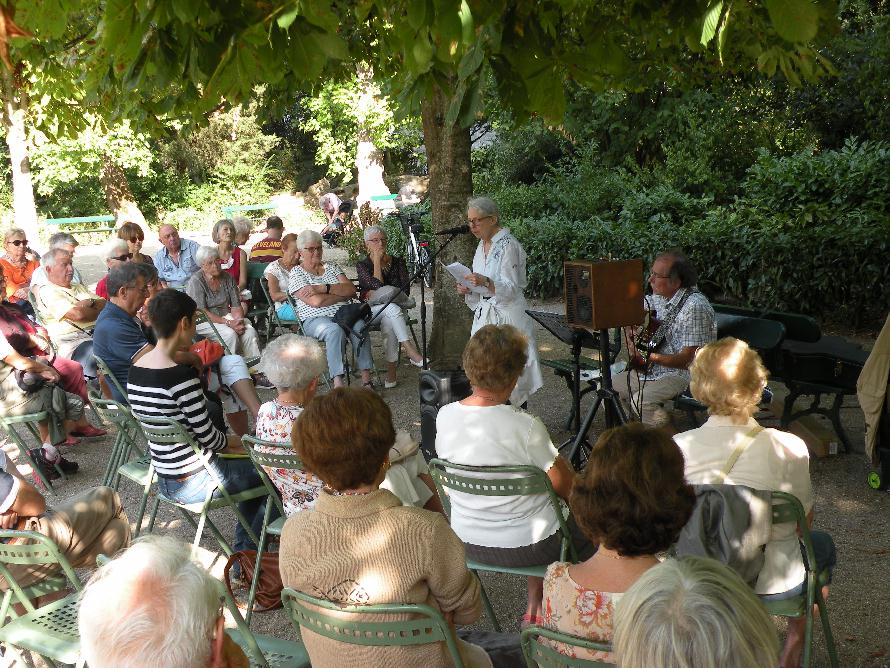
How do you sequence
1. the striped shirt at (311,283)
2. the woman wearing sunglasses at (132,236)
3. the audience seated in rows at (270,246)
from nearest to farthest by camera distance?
the striped shirt at (311,283) < the woman wearing sunglasses at (132,236) < the audience seated in rows at (270,246)

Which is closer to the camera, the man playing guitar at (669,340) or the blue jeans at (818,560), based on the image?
the blue jeans at (818,560)

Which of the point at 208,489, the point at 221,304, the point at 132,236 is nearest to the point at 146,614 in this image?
the point at 208,489

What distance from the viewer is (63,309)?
6.86 metres

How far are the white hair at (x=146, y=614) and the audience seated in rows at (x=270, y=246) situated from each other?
26.1ft

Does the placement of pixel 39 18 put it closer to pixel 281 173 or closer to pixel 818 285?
pixel 818 285

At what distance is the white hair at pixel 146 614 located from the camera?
164 cm

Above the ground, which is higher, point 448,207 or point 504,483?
point 448,207

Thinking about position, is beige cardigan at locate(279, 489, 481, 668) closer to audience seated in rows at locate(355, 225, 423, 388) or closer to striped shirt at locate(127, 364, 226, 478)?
striped shirt at locate(127, 364, 226, 478)

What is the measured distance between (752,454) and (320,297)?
16.9 ft

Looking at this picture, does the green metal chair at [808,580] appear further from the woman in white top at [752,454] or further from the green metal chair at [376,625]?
the green metal chair at [376,625]

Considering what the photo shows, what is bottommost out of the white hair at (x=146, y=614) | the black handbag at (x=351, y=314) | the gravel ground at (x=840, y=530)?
the gravel ground at (x=840, y=530)

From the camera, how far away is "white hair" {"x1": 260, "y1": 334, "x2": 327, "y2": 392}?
3.74m

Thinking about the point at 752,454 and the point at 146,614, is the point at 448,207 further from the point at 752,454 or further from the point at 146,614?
the point at 146,614

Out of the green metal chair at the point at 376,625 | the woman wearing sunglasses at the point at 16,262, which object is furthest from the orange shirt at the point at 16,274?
the green metal chair at the point at 376,625
